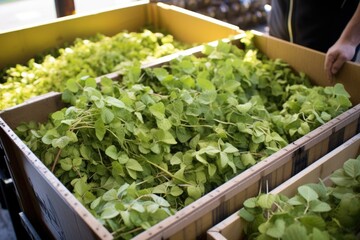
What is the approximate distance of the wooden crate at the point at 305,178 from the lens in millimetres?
891

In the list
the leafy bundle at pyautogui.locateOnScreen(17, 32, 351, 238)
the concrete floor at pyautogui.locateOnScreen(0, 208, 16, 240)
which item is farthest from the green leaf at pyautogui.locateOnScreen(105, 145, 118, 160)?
the concrete floor at pyautogui.locateOnScreen(0, 208, 16, 240)

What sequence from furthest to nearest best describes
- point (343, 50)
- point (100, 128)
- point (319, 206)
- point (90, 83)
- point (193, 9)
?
1. point (193, 9)
2. point (343, 50)
3. point (90, 83)
4. point (100, 128)
5. point (319, 206)

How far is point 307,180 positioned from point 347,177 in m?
0.11

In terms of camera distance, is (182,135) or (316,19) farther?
(316,19)

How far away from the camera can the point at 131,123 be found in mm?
1133

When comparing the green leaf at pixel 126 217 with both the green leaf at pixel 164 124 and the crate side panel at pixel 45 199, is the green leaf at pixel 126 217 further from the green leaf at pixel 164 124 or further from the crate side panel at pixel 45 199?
the green leaf at pixel 164 124

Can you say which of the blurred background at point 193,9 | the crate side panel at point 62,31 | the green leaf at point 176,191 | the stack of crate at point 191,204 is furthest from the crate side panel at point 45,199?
the blurred background at point 193,9

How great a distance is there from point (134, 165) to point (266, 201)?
1.22ft

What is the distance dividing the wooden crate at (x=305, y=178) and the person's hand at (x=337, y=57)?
40 cm

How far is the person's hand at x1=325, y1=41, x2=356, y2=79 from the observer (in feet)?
4.92

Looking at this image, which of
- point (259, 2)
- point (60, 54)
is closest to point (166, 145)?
point (60, 54)

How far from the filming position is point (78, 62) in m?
1.82

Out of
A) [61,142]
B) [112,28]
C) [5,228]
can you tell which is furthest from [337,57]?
[5,228]

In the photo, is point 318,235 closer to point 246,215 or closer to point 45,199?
point 246,215
